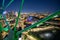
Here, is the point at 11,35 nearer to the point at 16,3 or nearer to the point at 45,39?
the point at 45,39

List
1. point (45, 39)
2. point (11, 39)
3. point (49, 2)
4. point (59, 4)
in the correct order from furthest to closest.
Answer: point (49, 2) → point (59, 4) → point (45, 39) → point (11, 39)

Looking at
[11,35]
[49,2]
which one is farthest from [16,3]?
[11,35]

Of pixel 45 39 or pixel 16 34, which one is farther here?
pixel 45 39

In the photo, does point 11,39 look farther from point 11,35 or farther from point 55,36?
point 55,36

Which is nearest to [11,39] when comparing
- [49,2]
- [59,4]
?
[59,4]

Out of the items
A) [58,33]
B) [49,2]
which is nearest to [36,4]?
[49,2]

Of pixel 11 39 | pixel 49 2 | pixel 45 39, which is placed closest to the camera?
pixel 11 39

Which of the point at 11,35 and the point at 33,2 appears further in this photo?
the point at 33,2

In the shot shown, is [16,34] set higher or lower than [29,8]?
higher
